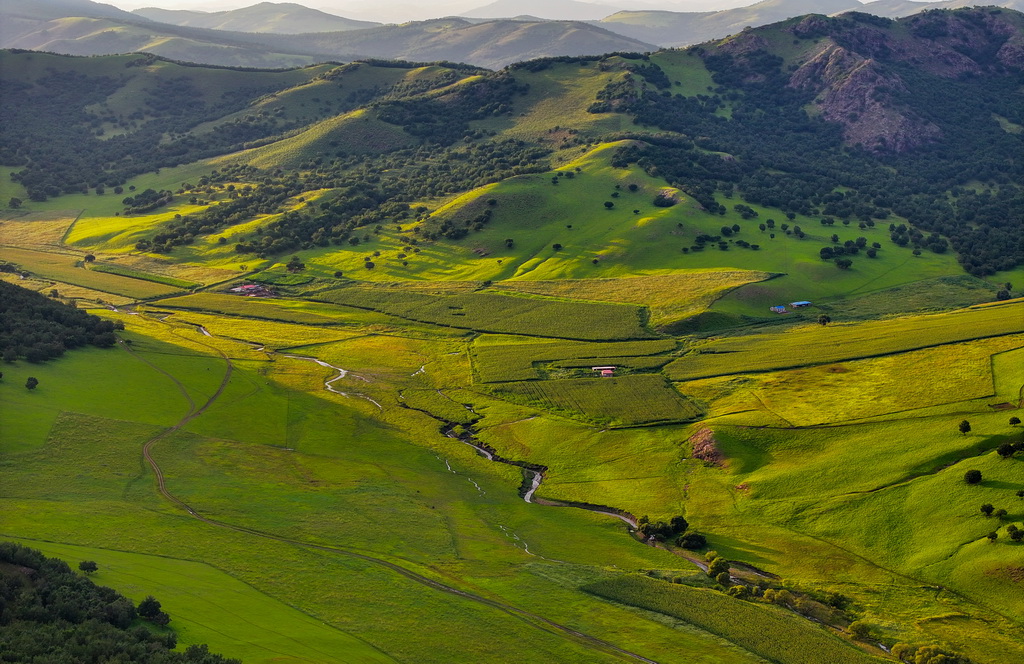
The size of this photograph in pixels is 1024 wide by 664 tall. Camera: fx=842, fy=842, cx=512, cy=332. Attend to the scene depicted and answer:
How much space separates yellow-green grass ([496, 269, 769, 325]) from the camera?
165 meters

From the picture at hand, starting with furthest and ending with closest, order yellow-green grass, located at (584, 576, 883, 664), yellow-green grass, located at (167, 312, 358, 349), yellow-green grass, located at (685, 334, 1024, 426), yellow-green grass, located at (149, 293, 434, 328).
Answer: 1. yellow-green grass, located at (149, 293, 434, 328)
2. yellow-green grass, located at (167, 312, 358, 349)
3. yellow-green grass, located at (685, 334, 1024, 426)
4. yellow-green grass, located at (584, 576, 883, 664)

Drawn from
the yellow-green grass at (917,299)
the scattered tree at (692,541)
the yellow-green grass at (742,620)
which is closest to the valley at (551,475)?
the scattered tree at (692,541)

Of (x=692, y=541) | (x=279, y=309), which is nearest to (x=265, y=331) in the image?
(x=279, y=309)

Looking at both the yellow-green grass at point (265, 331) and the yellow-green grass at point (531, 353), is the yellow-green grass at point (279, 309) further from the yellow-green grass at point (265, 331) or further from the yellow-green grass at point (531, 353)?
the yellow-green grass at point (531, 353)

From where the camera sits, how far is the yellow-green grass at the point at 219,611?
63.6 metres

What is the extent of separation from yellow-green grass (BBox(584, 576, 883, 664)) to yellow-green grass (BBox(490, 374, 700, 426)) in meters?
41.3

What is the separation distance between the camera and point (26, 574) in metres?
65.0

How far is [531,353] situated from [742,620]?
7828 cm

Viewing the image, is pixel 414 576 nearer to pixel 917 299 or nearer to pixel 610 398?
pixel 610 398

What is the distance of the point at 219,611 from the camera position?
68062 millimetres

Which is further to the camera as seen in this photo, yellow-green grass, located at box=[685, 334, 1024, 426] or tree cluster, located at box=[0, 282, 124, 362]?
tree cluster, located at box=[0, 282, 124, 362]

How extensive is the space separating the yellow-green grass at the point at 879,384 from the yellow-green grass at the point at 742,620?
127ft

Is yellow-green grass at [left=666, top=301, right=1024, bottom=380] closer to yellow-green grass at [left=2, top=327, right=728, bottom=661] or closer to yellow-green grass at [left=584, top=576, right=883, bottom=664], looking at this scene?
yellow-green grass at [left=2, top=327, right=728, bottom=661]

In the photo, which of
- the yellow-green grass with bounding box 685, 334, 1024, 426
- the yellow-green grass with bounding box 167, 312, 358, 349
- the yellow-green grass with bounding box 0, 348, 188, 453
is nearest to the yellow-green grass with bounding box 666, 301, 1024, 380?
the yellow-green grass with bounding box 685, 334, 1024, 426
